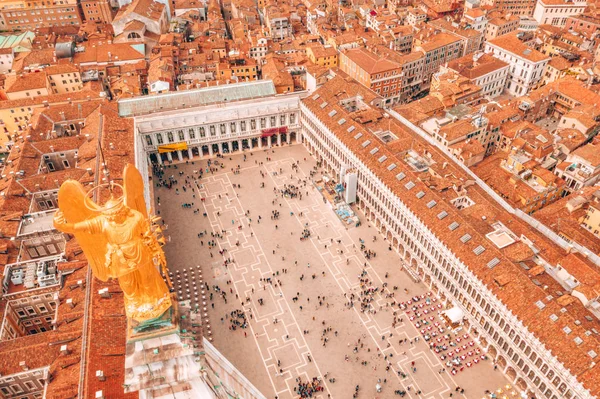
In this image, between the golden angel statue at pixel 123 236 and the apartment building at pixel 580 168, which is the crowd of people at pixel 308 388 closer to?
the golden angel statue at pixel 123 236

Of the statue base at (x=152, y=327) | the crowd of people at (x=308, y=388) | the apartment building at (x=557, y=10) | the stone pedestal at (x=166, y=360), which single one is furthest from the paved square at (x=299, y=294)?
the apartment building at (x=557, y=10)

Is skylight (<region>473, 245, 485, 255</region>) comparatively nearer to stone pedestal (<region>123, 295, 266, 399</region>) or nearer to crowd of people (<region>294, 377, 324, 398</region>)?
crowd of people (<region>294, 377, 324, 398</region>)

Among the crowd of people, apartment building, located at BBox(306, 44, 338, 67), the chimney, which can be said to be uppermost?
apartment building, located at BBox(306, 44, 338, 67)

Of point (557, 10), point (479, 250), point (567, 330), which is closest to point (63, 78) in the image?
point (479, 250)

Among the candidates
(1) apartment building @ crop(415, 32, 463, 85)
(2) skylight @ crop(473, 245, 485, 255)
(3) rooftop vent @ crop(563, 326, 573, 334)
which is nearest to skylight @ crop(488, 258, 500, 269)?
(2) skylight @ crop(473, 245, 485, 255)

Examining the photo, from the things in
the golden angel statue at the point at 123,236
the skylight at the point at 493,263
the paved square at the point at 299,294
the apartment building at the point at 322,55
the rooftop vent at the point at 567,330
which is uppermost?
the golden angel statue at the point at 123,236

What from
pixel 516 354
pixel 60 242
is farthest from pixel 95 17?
pixel 516 354

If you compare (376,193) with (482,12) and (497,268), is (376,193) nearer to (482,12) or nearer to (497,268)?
(497,268)
